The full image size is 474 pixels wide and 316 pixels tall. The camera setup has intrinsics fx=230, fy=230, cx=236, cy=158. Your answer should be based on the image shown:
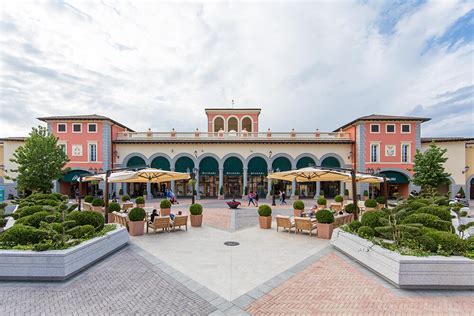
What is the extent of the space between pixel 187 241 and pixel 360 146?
25567 millimetres

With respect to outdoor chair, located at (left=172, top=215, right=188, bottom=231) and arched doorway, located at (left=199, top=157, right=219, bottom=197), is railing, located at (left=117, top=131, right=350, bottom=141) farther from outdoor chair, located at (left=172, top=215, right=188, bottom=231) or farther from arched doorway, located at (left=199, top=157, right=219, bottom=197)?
outdoor chair, located at (left=172, top=215, right=188, bottom=231)

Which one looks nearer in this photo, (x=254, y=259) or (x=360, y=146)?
(x=254, y=259)

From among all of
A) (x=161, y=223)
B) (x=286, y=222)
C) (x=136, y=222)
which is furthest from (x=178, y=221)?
(x=286, y=222)

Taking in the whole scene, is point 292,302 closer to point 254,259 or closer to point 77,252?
point 254,259

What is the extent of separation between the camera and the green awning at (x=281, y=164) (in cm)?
2970

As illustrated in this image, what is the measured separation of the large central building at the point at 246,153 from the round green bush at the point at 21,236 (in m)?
21.2

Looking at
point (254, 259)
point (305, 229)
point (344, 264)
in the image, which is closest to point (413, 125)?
point (305, 229)

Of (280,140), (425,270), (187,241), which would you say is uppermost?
(280,140)

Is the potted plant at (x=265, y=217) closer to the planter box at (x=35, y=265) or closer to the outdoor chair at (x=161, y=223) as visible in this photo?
the outdoor chair at (x=161, y=223)

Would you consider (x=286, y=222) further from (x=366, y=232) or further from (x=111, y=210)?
(x=111, y=210)

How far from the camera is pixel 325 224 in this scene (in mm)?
11039

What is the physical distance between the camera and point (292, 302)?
18.2 ft

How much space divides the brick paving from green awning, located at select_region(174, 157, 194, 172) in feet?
74.2

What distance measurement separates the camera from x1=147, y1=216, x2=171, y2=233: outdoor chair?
11620 millimetres
